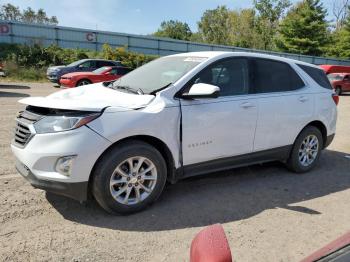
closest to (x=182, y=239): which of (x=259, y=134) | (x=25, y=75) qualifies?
(x=259, y=134)

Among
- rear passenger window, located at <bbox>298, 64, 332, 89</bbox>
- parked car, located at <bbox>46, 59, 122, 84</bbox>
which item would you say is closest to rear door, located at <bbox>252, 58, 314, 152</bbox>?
rear passenger window, located at <bbox>298, 64, 332, 89</bbox>

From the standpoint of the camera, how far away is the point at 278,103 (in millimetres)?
5309

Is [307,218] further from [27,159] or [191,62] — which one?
[27,159]

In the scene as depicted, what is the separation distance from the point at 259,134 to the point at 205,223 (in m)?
1.64

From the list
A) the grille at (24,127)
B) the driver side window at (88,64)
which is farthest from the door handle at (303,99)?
the driver side window at (88,64)

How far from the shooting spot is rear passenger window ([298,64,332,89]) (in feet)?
19.7

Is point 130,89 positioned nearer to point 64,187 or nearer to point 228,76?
point 228,76

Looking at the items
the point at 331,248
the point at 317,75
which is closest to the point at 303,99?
the point at 317,75

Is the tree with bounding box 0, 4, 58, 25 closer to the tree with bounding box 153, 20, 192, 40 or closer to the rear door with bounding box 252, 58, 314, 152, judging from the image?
the tree with bounding box 153, 20, 192, 40

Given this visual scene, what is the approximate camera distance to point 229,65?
4953 mm

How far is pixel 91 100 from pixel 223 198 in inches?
77.3

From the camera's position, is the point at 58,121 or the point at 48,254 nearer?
the point at 48,254

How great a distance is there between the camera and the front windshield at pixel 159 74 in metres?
4.57

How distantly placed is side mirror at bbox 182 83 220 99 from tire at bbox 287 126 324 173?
208 cm
